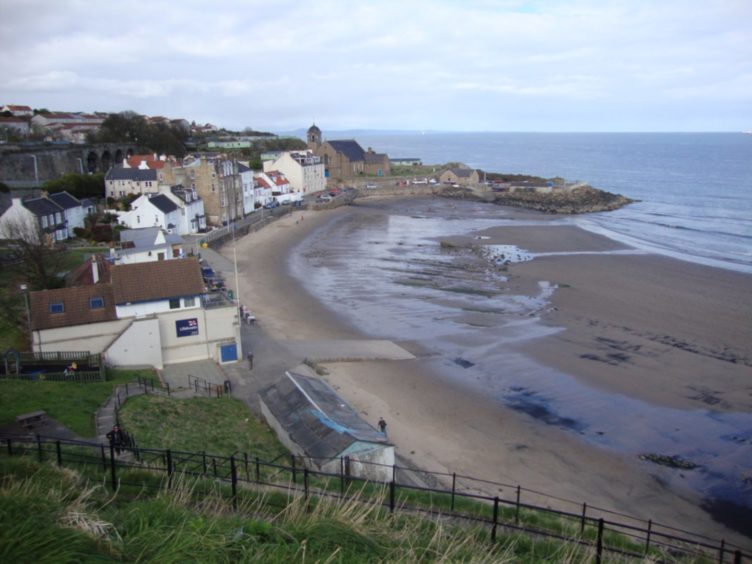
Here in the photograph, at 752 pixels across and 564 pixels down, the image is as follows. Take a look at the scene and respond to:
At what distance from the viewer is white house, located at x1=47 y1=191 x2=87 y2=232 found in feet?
144

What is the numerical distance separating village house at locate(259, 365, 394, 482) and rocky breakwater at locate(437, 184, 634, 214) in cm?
6137

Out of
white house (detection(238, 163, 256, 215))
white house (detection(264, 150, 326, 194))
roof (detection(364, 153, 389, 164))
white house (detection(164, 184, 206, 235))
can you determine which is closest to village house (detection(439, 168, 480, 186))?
roof (detection(364, 153, 389, 164))

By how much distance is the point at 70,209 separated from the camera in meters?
44.6

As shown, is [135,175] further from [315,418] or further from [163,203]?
[315,418]

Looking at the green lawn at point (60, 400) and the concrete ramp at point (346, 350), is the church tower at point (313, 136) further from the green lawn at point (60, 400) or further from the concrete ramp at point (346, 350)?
the green lawn at point (60, 400)

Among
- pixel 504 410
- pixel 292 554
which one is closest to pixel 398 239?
pixel 504 410

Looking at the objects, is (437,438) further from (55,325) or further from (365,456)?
(55,325)

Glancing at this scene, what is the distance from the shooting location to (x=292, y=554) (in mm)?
5387

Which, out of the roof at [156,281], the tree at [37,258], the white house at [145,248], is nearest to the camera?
the roof at [156,281]

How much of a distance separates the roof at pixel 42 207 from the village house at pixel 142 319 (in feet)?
73.5

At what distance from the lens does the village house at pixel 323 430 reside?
1462 cm

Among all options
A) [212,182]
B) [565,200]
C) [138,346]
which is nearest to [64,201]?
[212,182]

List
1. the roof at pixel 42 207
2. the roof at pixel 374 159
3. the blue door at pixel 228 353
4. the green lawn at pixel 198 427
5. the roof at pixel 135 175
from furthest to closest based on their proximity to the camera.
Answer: the roof at pixel 374 159
the roof at pixel 135 175
the roof at pixel 42 207
the blue door at pixel 228 353
the green lawn at pixel 198 427

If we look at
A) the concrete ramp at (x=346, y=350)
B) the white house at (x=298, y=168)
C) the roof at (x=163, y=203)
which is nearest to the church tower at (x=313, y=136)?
the white house at (x=298, y=168)
